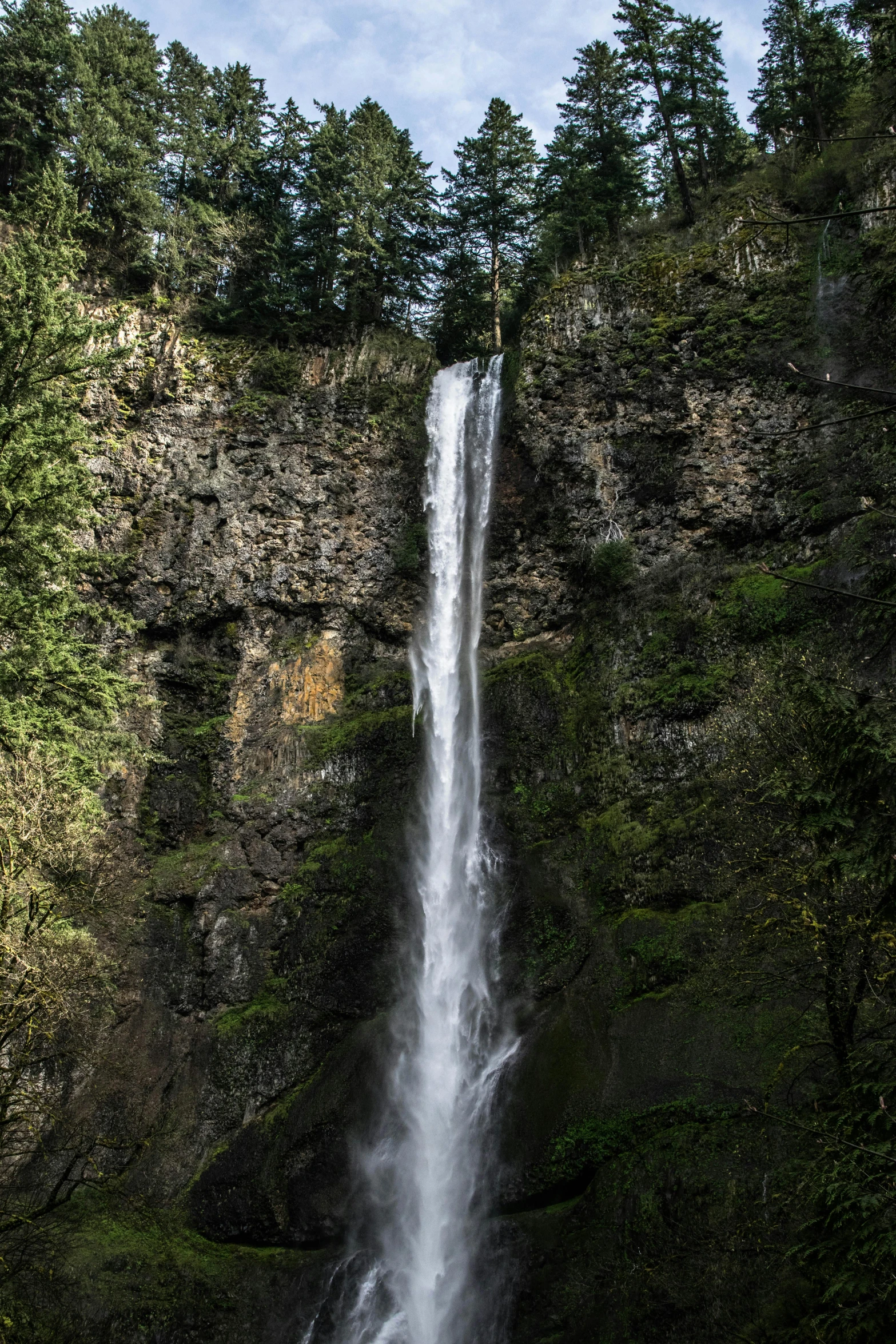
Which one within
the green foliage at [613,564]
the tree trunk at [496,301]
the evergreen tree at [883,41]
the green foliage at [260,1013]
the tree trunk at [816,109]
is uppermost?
the tree trunk at [816,109]

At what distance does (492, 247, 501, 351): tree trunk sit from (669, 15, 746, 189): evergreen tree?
7.15 metres

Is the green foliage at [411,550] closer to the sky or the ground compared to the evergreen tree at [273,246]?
closer to the ground

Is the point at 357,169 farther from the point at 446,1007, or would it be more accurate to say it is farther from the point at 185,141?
the point at 446,1007

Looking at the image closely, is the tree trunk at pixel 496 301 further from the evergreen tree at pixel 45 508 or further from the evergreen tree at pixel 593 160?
the evergreen tree at pixel 45 508

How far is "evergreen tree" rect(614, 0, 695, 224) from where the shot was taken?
27906 millimetres

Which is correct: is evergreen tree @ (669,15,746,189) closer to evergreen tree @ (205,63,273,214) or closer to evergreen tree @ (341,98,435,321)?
evergreen tree @ (341,98,435,321)

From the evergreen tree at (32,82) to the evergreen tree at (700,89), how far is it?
19.7 meters

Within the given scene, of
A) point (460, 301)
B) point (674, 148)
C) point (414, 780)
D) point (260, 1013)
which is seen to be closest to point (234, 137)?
point (460, 301)

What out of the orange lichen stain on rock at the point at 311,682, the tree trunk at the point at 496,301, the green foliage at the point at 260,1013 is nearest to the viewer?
the green foliage at the point at 260,1013

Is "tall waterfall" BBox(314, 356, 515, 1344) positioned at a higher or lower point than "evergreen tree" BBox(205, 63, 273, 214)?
lower

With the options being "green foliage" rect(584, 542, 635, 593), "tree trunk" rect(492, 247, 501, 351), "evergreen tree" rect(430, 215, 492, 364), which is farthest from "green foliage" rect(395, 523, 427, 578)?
"evergreen tree" rect(430, 215, 492, 364)

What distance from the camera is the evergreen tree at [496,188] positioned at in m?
30.6

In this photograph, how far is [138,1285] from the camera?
15.1m

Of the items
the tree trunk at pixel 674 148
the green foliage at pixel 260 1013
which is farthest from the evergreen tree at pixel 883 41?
the tree trunk at pixel 674 148
